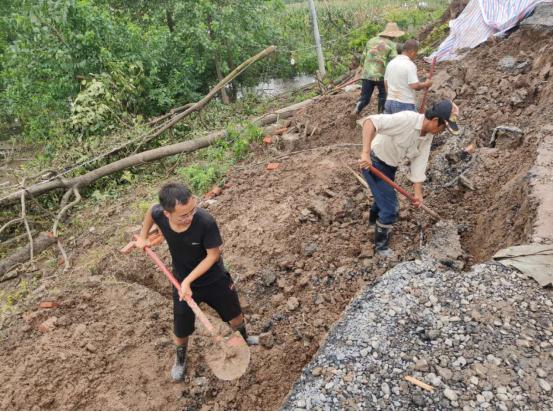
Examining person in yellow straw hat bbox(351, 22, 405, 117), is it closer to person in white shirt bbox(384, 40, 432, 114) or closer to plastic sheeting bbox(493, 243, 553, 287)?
person in white shirt bbox(384, 40, 432, 114)

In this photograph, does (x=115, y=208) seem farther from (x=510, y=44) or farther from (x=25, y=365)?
(x=510, y=44)

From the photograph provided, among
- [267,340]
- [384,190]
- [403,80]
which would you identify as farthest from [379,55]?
[267,340]

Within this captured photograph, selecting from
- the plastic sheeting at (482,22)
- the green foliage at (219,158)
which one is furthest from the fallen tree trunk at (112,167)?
the plastic sheeting at (482,22)

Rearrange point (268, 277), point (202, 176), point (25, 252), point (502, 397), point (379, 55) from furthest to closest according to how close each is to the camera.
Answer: point (202, 176), point (379, 55), point (25, 252), point (268, 277), point (502, 397)

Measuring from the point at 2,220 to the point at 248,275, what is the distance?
4.25m

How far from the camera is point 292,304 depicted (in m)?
3.55

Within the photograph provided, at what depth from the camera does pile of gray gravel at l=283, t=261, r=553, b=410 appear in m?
2.20

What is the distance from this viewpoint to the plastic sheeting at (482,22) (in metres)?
6.96

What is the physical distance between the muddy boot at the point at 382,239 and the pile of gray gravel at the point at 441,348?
2.81 ft

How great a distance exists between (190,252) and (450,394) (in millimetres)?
1729

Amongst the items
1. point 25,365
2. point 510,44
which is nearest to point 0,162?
point 25,365

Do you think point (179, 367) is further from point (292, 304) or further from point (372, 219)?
point (372, 219)

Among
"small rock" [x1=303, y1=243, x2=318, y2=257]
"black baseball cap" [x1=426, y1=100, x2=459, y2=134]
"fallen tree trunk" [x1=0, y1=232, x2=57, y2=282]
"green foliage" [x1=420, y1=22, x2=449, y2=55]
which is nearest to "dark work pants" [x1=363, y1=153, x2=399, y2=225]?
"black baseball cap" [x1=426, y1=100, x2=459, y2=134]

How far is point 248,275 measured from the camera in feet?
13.3
